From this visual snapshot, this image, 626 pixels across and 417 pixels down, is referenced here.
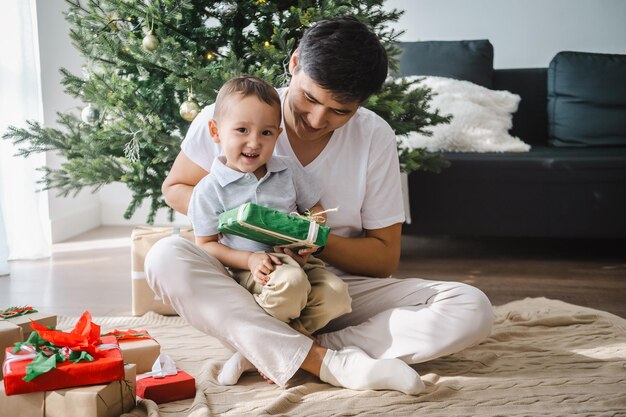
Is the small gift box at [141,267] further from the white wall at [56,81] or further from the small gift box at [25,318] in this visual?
the white wall at [56,81]

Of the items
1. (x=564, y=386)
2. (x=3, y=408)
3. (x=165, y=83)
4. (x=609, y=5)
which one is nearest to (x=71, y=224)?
(x=165, y=83)

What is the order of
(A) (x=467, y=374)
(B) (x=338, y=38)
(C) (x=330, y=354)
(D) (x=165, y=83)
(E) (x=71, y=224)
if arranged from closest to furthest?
(B) (x=338, y=38), (C) (x=330, y=354), (A) (x=467, y=374), (D) (x=165, y=83), (E) (x=71, y=224)

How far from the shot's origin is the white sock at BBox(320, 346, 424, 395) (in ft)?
5.21

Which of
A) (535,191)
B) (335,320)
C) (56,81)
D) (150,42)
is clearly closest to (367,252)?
(335,320)

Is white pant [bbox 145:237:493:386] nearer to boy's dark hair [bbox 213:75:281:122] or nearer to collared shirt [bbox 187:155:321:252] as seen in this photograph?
collared shirt [bbox 187:155:321:252]

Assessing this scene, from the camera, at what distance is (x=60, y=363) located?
56.2 inches

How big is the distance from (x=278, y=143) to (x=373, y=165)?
235mm

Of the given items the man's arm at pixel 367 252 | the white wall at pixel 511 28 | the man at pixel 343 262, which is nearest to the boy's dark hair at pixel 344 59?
the man at pixel 343 262

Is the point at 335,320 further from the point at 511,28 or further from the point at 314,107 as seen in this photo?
the point at 511,28

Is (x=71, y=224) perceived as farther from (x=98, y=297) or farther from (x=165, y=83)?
(x=165, y=83)

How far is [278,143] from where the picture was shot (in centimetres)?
179

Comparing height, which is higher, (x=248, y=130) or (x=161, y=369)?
(x=248, y=130)

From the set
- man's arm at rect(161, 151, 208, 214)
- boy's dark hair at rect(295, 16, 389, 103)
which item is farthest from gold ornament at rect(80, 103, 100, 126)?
boy's dark hair at rect(295, 16, 389, 103)

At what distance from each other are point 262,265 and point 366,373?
32 cm
